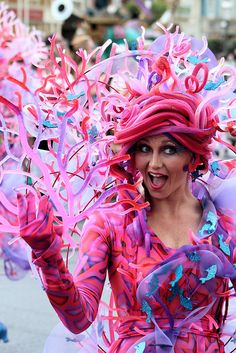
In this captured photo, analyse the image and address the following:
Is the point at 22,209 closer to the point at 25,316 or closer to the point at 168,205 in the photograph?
the point at 168,205

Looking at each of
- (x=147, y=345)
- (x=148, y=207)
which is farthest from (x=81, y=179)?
(x=147, y=345)

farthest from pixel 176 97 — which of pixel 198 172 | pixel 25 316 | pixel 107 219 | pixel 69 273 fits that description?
pixel 25 316

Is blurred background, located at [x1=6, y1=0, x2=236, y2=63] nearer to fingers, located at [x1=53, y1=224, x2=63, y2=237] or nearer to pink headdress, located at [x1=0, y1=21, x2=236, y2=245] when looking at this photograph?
pink headdress, located at [x1=0, y1=21, x2=236, y2=245]

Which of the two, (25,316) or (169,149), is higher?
(169,149)

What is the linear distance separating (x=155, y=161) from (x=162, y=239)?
0.76 feet

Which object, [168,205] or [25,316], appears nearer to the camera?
[168,205]

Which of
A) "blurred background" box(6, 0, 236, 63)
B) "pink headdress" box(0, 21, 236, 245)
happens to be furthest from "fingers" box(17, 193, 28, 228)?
"blurred background" box(6, 0, 236, 63)

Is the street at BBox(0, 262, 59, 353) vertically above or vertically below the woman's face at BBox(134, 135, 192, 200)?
below

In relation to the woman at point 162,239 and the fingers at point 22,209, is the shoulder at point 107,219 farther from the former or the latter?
the fingers at point 22,209

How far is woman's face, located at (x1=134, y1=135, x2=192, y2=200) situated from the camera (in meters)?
→ 2.90

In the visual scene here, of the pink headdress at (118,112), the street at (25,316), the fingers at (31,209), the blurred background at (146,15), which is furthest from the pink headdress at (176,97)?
the blurred background at (146,15)

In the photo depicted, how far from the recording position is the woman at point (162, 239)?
9.49ft

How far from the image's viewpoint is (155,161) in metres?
2.89

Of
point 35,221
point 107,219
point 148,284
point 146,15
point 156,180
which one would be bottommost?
point 146,15
